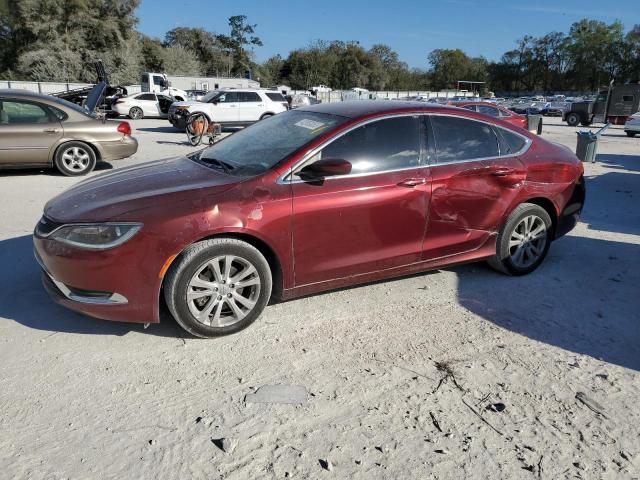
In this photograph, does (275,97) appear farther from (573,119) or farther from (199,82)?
(199,82)

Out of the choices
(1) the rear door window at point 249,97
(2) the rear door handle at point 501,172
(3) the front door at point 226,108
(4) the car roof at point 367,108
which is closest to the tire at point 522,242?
(2) the rear door handle at point 501,172

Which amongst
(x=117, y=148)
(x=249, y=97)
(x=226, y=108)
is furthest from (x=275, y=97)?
(x=117, y=148)

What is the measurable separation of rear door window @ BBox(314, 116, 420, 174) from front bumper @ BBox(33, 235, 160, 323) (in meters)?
1.49

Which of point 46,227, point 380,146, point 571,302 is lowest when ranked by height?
point 571,302

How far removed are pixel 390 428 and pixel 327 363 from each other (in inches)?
28.0

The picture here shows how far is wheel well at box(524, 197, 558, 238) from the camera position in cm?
471

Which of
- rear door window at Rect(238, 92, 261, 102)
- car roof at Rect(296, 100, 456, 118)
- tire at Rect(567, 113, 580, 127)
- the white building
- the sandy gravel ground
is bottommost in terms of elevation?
tire at Rect(567, 113, 580, 127)

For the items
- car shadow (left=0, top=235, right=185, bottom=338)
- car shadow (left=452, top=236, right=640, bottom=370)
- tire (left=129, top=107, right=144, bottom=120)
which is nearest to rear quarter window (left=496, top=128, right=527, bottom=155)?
car shadow (left=452, top=236, right=640, bottom=370)

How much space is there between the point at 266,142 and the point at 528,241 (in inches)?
103

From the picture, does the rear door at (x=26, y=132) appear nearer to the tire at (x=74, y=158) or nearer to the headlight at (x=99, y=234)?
the tire at (x=74, y=158)

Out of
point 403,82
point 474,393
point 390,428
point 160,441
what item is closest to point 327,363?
point 390,428

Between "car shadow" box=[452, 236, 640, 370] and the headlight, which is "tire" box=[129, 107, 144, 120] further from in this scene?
the headlight

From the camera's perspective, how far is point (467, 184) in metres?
4.20

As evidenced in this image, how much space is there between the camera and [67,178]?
9.02 meters
